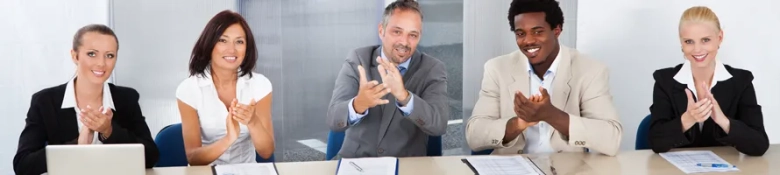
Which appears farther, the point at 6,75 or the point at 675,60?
the point at 675,60

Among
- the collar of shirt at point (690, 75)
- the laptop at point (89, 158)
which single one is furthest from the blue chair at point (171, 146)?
the collar of shirt at point (690, 75)

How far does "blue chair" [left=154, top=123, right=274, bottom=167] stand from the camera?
10.1ft

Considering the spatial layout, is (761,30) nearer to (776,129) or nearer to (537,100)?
(776,129)

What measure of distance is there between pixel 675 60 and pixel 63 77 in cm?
278

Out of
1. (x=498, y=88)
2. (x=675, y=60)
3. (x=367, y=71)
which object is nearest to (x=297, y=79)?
(x=367, y=71)

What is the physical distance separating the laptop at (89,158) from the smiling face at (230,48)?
2.11 feet

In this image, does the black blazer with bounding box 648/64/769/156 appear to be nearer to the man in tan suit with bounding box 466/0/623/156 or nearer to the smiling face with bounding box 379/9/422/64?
the man in tan suit with bounding box 466/0/623/156

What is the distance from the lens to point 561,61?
319cm

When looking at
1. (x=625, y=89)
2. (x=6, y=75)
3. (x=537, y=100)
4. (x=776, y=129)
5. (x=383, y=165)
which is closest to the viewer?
(x=383, y=165)

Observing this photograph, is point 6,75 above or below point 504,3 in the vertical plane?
below

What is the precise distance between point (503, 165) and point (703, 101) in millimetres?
788

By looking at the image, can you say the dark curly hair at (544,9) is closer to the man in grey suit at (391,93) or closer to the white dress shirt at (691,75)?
the man in grey suit at (391,93)

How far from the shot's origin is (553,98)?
10.5 feet

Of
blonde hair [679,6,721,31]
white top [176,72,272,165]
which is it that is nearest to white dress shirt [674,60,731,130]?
blonde hair [679,6,721,31]
